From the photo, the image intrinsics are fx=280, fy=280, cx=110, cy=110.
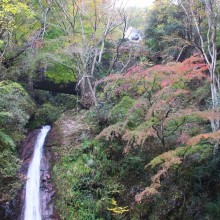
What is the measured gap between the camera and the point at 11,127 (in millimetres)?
13500

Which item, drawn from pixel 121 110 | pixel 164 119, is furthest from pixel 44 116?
pixel 164 119

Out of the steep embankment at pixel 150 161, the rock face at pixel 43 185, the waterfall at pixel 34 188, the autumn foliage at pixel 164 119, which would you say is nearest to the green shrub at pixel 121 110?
the steep embankment at pixel 150 161

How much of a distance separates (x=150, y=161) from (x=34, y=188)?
536 centimetres

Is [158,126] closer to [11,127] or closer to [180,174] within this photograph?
[180,174]

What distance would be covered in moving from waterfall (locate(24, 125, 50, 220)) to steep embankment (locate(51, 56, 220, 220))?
0.94 m

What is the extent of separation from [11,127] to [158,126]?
23.4 ft

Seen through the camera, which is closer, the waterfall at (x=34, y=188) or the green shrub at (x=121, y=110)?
the waterfall at (x=34, y=188)

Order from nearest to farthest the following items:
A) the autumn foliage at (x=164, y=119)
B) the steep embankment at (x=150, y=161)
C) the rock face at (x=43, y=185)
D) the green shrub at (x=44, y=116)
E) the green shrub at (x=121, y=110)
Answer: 1. the autumn foliage at (x=164, y=119)
2. the steep embankment at (x=150, y=161)
3. the rock face at (x=43, y=185)
4. the green shrub at (x=121, y=110)
5. the green shrub at (x=44, y=116)

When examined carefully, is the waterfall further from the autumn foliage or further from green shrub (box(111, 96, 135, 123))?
green shrub (box(111, 96, 135, 123))

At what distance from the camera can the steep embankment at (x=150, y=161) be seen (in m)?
9.79

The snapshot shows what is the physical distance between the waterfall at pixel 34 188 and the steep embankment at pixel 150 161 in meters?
0.94

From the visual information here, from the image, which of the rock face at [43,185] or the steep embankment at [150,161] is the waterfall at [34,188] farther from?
the steep embankment at [150,161]

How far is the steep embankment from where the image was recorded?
9789 mm

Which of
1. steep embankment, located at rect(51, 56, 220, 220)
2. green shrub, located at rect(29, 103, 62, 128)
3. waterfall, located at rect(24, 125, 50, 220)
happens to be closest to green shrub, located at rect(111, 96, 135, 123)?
steep embankment, located at rect(51, 56, 220, 220)
